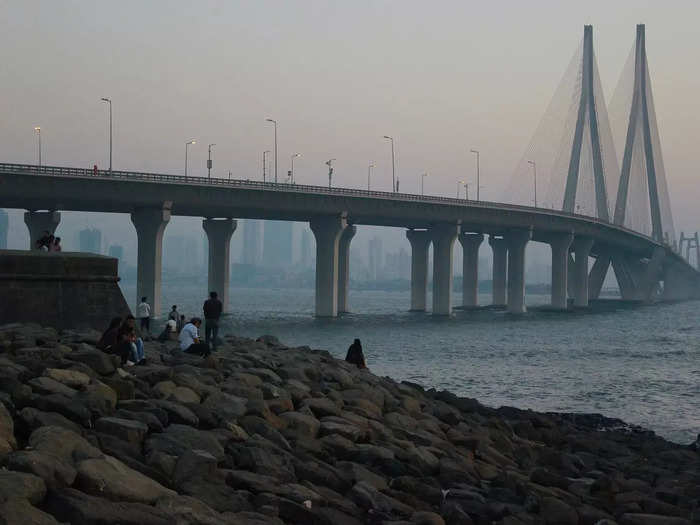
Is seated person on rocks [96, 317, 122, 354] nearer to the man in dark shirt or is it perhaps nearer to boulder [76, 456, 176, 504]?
the man in dark shirt

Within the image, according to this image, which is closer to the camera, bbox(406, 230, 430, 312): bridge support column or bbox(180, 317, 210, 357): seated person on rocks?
bbox(180, 317, 210, 357): seated person on rocks

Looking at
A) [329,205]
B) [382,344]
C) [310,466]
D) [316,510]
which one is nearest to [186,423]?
[310,466]

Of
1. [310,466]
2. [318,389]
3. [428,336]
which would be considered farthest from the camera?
[428,336]

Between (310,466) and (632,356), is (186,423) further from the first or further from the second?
(632,356)

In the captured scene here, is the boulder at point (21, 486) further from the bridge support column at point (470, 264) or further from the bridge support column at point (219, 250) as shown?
the bridge support column at point (470, 264)

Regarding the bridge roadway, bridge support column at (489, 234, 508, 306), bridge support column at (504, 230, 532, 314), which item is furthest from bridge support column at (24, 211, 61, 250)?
bridge support column at (489, 234, 508, 306)

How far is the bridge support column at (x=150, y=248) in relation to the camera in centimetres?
7331

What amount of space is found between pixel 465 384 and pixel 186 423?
2596cm

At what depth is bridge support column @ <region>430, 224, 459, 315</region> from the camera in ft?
324

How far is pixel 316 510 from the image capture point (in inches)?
462

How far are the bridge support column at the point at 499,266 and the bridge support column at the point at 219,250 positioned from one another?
4459cm

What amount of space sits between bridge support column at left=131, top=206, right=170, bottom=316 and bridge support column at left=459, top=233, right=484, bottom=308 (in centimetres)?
5379

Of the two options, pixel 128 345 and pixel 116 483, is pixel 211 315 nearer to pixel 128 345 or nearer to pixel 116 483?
pixel 128 345

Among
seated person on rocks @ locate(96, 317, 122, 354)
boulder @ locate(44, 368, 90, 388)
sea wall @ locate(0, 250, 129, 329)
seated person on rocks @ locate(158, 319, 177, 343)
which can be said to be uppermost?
sea wall @ locate(0, 250, 129, 329)
